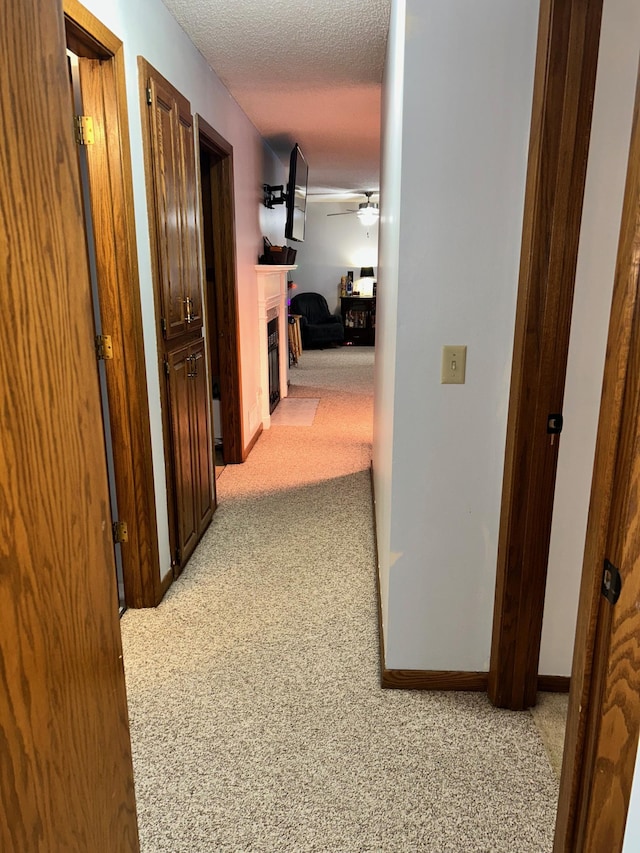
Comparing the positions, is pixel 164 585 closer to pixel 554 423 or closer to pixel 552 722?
pixel 552 722

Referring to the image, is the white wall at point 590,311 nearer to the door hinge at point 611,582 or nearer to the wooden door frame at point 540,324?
the wooden door frame at point 540,324

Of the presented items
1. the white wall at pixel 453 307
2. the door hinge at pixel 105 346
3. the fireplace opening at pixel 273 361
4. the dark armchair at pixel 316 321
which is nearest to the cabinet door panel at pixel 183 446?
the door hinge at pixel 105 346

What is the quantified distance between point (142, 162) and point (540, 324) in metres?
1.63

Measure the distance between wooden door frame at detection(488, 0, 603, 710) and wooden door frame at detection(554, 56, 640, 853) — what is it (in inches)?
33.9

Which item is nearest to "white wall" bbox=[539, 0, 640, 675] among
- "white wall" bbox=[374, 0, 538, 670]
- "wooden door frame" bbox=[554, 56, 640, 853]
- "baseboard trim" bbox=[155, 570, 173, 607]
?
"white wall" bbox=[374, 0, 538, 670]

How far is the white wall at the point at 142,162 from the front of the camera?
2.30 meters

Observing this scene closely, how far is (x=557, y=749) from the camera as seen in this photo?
5.94 ft

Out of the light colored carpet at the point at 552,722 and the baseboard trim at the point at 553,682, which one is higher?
the baseboard trim at the point at 553,682

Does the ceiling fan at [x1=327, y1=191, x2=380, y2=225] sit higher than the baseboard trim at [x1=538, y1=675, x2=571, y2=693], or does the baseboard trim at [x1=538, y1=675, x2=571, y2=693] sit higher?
the ceiling fan at [x1=327, y1=191, x2=380, y2=225]

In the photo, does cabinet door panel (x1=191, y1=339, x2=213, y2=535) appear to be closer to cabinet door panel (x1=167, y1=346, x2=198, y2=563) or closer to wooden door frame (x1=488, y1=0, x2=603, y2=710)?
cabinet door panel (x1=167, y1=346, x2=198, y2=563)

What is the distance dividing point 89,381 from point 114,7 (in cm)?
186

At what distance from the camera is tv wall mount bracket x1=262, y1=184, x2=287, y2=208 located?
5.39 metres

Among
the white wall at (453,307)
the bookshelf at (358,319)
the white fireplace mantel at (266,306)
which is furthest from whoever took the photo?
the bookshelf at (358,319)

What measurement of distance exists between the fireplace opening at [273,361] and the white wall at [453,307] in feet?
12.5
